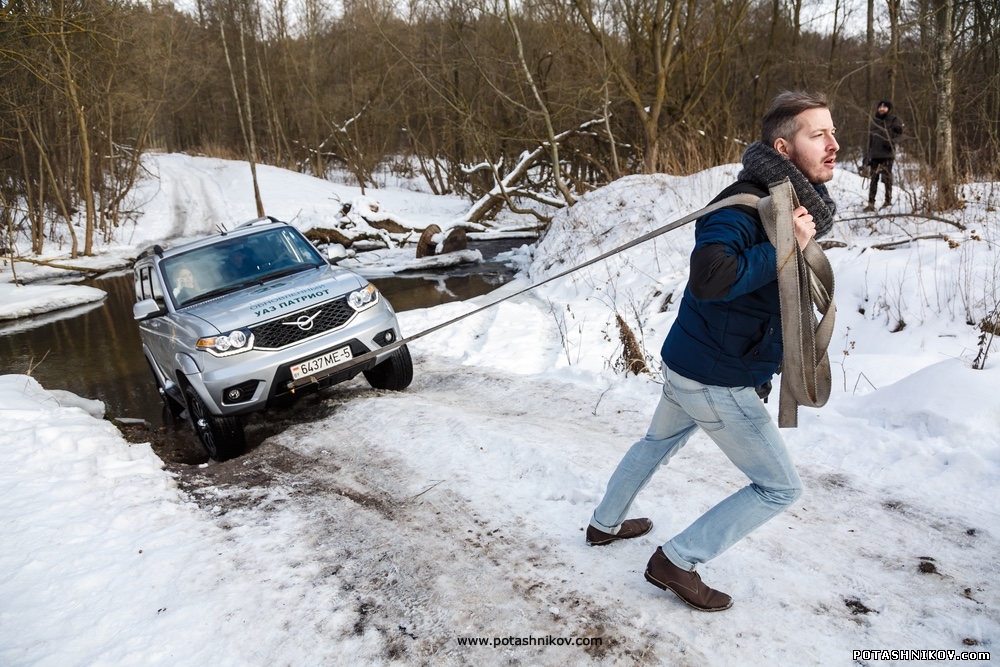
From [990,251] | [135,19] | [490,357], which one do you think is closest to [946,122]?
[990,251]

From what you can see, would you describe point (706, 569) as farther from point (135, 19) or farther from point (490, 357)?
point (135, 19)

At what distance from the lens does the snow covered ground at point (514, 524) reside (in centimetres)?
304

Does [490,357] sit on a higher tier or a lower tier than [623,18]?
lower

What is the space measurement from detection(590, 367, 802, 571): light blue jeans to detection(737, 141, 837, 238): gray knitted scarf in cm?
71

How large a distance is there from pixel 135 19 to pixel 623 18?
1730 cm

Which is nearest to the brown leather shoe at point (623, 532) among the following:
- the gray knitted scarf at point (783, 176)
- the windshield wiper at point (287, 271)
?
the gray knitted scarf at point (783, 176)

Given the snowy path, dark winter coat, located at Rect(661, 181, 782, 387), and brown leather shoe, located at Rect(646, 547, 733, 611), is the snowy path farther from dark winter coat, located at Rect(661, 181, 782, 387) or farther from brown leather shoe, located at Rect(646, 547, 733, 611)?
dark winter coat, located at Rect(661, 181, 782, 387)

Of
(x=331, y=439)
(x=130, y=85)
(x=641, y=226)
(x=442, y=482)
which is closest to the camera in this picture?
(x=442, y=482)

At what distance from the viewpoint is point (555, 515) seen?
4.14 metres

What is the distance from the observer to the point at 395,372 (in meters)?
7.11

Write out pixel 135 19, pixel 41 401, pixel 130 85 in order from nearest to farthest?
pixel 41 401, pixel 135 19, pixel 130 85

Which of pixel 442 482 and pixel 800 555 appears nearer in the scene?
pixel 800 555

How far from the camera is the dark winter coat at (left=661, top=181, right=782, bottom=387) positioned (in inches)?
98.5

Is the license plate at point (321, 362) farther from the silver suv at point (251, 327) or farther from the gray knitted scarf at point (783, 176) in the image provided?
the gray knitted scarf at point (783, 176)
